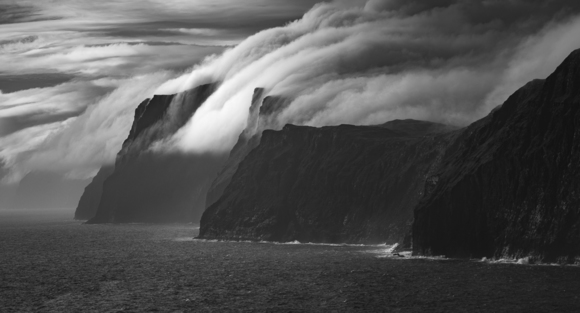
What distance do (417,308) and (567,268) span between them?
145 feet

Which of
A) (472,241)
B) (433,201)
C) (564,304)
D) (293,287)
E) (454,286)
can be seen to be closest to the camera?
(564,304)

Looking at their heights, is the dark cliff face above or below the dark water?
above

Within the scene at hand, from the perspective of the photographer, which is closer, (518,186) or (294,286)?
(294,286)

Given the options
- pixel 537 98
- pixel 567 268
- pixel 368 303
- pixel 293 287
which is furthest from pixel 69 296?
pixel 537 98

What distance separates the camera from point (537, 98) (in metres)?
171

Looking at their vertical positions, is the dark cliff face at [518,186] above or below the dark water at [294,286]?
above

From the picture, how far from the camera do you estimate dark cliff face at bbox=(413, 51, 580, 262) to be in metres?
153

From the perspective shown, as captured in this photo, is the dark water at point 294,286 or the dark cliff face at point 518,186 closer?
the dark water at point 294,286

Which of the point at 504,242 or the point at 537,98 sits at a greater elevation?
the point at 537,98

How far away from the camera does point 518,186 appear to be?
Result: 165m

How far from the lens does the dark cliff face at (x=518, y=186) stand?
502 ft

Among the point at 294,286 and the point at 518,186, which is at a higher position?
the point at 518,186

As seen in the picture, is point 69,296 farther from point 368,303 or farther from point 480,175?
point 480,175

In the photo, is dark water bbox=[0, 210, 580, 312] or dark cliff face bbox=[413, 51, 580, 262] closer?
dark water bbox=[0, 210, 580, 312]
